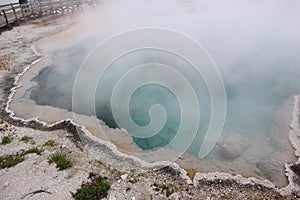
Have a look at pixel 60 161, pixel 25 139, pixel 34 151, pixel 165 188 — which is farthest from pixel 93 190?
pixel 25 139

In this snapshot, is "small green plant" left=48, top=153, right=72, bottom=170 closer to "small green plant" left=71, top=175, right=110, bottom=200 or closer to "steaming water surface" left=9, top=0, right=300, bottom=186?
"small green plant" left=71, top=175, right=110, bottom=200

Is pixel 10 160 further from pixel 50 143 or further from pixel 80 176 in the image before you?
pixel 80 176

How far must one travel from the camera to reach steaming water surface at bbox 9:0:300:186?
735cm

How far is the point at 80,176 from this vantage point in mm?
6184

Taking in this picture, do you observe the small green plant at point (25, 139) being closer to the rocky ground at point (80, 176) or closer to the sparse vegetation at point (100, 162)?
the rocky ground at point (80, 176)

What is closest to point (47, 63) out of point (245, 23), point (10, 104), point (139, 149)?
point (10, 104)

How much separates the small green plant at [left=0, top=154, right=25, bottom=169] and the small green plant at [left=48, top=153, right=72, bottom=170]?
30.4 inches

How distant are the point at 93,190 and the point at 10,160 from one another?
254cm

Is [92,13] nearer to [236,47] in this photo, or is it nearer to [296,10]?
[236,47]

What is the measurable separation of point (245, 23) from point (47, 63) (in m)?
13.8

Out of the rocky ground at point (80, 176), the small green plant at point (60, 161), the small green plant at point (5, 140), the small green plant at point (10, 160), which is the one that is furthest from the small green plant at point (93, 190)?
the small green plant at point (5, 140)

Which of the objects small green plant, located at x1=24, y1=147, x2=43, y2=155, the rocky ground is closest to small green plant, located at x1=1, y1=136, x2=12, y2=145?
the rocky ground

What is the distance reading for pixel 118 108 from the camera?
9469mm

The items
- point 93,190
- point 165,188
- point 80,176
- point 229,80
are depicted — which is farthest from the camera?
point 229,80
